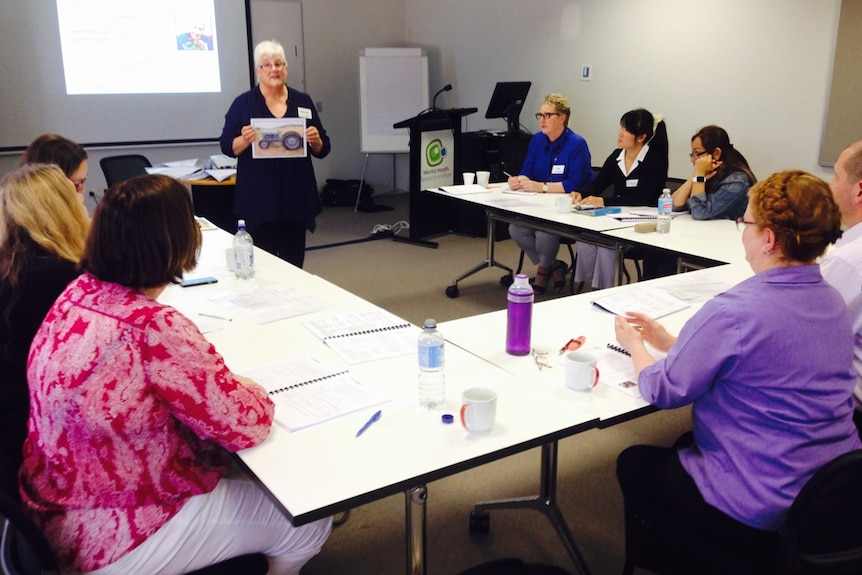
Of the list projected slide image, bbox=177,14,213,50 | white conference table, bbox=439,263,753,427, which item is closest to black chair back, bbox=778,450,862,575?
white conference table, bbox=439,263,753,427

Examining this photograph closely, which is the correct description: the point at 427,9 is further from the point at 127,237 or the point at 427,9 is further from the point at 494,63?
the point at 127,237

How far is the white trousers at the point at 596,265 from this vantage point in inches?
162

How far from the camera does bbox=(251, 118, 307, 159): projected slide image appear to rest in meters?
3.60

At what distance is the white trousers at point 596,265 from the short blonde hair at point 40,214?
2.76 meters

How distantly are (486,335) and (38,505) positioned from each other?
1217 mm

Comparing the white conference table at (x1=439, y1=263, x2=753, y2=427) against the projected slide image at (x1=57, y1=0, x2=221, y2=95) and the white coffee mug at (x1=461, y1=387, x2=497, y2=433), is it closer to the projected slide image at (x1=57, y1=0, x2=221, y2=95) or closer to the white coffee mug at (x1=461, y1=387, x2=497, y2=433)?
the white coffee mug at (x1=461, y1=387, x2=497, y2=433)

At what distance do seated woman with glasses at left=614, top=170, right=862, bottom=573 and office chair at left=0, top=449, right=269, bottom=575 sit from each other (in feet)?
3.07

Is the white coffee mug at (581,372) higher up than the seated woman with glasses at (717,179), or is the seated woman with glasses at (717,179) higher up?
the seated woman with glasses at (717,179)

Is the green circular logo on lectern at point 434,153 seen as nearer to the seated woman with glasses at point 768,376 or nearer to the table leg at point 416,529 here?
the seated woman with glasses at point 768,376

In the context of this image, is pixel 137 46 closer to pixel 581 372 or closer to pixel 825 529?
pixel 581 372

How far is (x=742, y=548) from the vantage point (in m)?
1.50

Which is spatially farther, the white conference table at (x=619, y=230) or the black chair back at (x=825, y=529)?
the white conference table at (x=619, y=230)

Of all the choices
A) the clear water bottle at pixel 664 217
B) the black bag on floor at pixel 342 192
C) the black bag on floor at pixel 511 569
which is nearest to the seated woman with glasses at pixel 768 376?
the black bag on floor at pixel 511 569

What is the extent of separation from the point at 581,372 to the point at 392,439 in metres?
0.51
